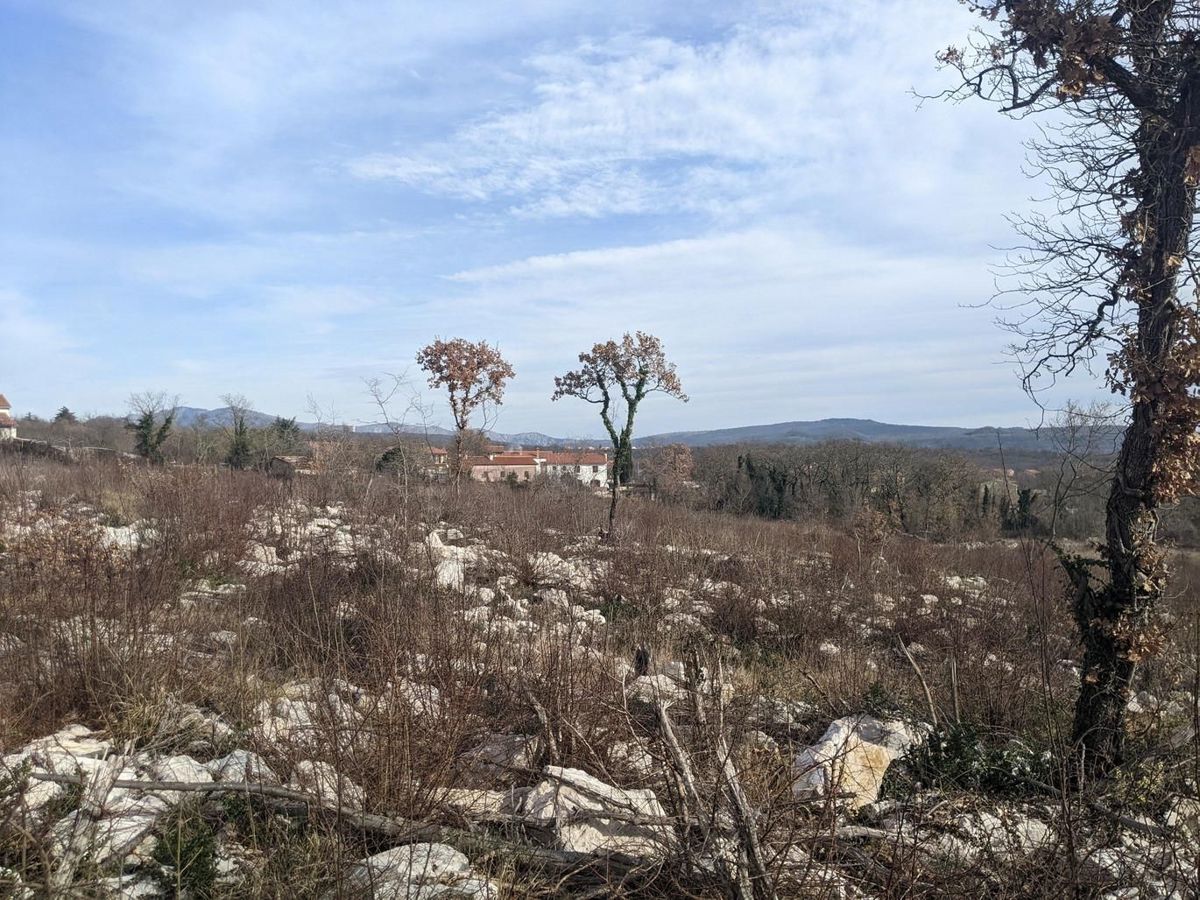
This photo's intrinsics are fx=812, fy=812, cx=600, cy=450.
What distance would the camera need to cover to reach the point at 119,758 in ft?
10.1

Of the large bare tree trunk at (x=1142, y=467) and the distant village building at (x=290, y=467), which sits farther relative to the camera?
the distant village building at (x=290, y=467)

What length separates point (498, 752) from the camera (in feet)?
14.1

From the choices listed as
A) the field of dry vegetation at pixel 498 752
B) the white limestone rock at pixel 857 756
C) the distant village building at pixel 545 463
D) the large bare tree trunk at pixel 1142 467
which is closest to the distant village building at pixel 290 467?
the distant village building at pixel 545 463

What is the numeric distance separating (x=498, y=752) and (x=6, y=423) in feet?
150

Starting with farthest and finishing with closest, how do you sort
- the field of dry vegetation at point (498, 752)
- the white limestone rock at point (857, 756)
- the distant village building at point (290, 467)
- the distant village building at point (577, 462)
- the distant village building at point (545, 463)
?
1. the distant village building at point (545, 463)
2. the distant village building at point (577, 462)
3. the distant village building at point (290, 467)
4. the white limestone rock at point (857, 756)
5. the field of dry vegetation at point (498, 752)

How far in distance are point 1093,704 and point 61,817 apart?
17.7ft

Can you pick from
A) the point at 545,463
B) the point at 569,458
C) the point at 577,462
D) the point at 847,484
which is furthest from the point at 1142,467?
the point at 569,458

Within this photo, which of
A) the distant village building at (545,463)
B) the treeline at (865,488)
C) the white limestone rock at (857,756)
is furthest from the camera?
the distant village building at (545,463)

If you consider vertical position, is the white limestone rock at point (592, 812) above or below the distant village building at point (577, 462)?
below

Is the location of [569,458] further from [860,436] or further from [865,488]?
[860,436]

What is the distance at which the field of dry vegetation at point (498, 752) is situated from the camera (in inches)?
112

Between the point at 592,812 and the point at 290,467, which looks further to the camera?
the point at 290,467

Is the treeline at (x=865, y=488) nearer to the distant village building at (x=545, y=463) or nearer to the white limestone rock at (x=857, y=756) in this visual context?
the distant village building at (x=545, y=463)

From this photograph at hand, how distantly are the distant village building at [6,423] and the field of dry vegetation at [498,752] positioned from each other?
22.5m
